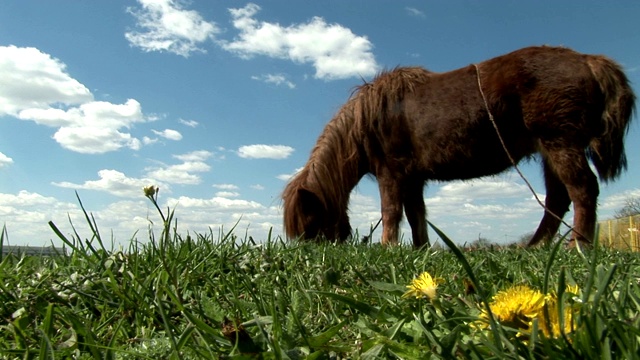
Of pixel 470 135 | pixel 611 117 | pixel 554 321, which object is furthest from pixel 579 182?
pixel 554 321

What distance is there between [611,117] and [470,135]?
4.05 feet

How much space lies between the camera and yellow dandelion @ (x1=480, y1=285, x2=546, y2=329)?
91cm

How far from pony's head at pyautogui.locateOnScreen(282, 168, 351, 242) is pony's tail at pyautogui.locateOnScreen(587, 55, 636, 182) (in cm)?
281

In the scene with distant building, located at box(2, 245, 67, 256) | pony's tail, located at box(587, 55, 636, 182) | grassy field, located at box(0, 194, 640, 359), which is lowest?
grassy field, located at box(0, 194, 640, 359)

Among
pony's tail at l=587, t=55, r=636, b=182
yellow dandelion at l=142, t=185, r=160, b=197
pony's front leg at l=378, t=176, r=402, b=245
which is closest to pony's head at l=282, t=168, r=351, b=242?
pony's front leg at l=378, t=176, r=402, b=245

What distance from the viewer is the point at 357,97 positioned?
22.6 feet

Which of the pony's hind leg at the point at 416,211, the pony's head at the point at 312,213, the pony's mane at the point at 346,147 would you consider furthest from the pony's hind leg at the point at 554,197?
the pony's head at the point at 312,213

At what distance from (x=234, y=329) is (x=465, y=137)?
4.99 meters

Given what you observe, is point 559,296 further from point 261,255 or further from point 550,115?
point 550,115

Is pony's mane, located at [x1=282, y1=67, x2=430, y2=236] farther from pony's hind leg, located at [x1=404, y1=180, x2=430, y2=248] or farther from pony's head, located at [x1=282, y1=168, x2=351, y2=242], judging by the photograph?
pony's hind leg, located at [x1=404, y1=180, x2=430, y2=248]

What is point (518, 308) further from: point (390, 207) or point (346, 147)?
point (346, 147)

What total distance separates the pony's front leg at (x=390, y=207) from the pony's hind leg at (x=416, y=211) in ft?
1.16

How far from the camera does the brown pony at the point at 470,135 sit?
523 centimetres

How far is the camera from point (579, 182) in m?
5.24
